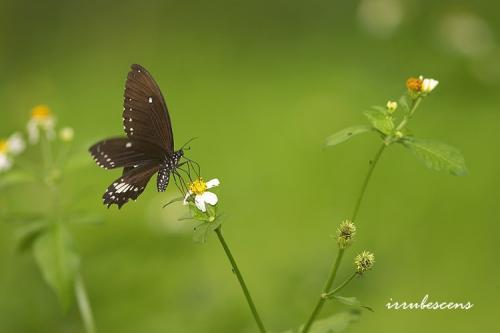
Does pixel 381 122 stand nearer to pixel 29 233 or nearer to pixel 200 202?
pixel 200 202

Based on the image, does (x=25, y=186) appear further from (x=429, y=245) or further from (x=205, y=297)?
(x=429, y=245)

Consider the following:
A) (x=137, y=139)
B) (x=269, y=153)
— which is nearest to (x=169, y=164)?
(x=137, y=139)

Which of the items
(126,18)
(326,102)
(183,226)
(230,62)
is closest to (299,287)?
(183,226)

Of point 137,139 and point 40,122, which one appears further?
→ point 40,122

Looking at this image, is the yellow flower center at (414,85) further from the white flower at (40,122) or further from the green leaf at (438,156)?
the white flower at (40,122)

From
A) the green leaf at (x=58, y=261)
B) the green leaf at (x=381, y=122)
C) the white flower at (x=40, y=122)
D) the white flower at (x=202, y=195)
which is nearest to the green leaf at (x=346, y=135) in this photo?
the green leaf at (x=381, y=122)
